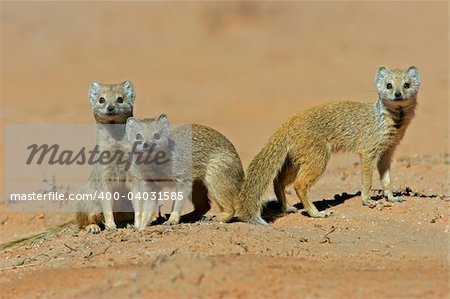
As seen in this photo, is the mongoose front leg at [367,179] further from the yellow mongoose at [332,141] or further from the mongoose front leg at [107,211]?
the mongoose front leg at [107,211]

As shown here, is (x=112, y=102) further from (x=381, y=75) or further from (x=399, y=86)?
(x=399, y=86)

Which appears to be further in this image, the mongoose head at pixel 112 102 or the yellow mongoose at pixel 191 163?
the mongoose head at pixel 112 102

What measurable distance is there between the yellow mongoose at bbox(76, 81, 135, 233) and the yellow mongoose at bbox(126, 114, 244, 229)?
24 cm

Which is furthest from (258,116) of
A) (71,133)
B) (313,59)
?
(313,59)

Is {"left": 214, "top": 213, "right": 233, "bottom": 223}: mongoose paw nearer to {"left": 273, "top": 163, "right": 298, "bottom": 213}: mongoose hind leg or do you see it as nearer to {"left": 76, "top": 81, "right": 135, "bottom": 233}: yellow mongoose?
{"left": 273, "top": 163, "right": 298, "bottom": 213}: mongoose hind leg

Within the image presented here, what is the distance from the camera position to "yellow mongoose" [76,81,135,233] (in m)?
8.05

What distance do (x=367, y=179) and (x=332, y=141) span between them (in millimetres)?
576

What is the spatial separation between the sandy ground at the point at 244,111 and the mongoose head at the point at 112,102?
1.18 metres

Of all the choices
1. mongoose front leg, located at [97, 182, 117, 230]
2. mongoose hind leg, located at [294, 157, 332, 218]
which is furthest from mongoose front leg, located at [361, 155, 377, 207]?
mongoose front leg, located at [97, 182, 117, 230]

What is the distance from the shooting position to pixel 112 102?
8109mm

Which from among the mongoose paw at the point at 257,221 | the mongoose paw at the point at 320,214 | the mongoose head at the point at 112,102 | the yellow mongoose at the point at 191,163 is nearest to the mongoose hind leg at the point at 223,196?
the yellow mongoose at the point at 191,163

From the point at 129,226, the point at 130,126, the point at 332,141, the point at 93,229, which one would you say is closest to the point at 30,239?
the point at 93,229

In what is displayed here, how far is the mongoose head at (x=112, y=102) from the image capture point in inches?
318

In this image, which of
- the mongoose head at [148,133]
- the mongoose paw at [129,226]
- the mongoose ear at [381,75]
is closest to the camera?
the mongoose head at [148,133]
